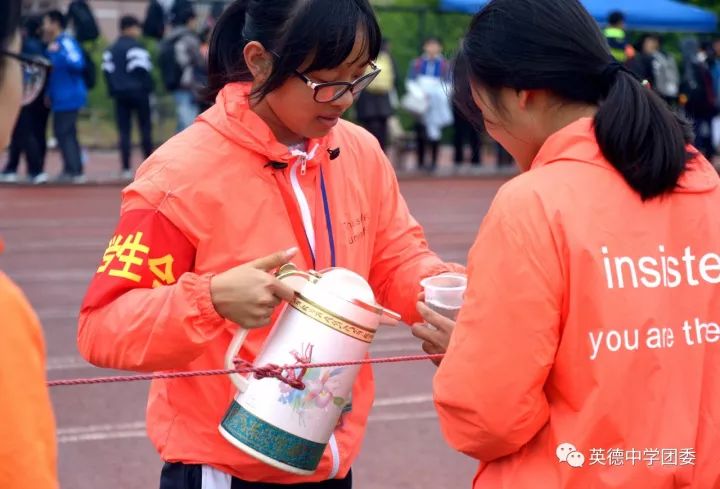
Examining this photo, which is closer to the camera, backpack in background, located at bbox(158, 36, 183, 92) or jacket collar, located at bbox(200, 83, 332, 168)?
jacket collar, located at bbox(200, 83, 332, 168)

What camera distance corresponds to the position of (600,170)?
2160 millimetres

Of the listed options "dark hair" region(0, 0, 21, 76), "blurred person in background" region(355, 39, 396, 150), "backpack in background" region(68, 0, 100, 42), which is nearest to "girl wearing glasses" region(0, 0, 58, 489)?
"dark hair" region(0, 0, 21, 76)

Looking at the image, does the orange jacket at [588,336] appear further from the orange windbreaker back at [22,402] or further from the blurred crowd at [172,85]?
the blurred crowd at [172,85]

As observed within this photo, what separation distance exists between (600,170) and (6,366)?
46.4 inches

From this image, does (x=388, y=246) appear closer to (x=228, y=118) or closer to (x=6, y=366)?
(x=228, y=118)

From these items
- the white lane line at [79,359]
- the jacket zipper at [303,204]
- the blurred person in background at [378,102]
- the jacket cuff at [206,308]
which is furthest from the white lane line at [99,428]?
the blurred person in background at [378,102]

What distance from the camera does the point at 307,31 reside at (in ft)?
8.70

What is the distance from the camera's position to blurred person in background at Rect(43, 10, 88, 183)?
13.6 m

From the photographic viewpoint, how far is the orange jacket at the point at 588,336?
6.80 feet

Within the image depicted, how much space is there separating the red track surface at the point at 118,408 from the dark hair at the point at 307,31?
2643 mm

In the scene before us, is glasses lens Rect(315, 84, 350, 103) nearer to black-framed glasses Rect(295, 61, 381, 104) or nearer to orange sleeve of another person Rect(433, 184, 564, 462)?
black-framed glasses Rect(295, 61, 381, 104)

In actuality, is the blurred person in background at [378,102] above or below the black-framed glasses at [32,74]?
below

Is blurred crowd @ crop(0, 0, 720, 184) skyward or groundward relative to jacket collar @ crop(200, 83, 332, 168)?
groundward

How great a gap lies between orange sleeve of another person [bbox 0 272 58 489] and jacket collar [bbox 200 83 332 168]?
1.20 meters
